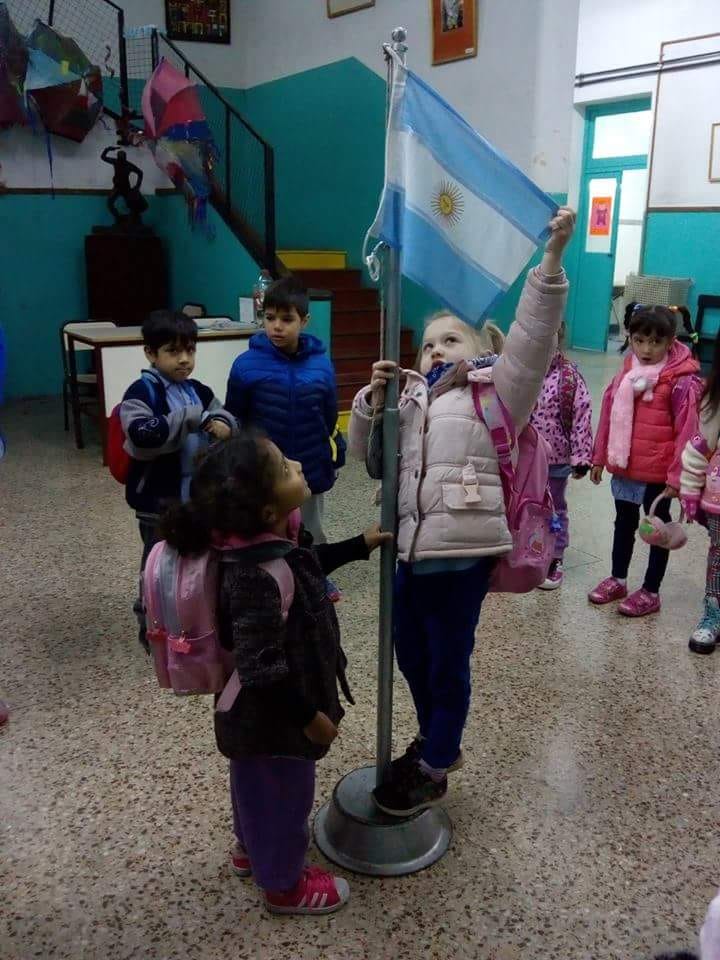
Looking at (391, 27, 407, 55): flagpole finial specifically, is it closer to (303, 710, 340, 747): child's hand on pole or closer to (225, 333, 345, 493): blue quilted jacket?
(303, 710, 340, 747): child's hand on pole

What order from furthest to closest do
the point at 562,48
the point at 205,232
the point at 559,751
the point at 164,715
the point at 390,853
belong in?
the point at 205,232
the point at 562,48
the point at 164,715
the point at 559,751
the point at 390,853

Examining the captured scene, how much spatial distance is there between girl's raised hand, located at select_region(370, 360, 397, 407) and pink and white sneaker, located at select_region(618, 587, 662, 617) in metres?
1.80

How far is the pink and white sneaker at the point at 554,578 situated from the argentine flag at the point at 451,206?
197cm

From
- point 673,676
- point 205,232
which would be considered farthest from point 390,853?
point 205,232

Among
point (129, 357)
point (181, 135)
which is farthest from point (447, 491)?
point (181, 135)

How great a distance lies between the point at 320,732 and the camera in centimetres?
142

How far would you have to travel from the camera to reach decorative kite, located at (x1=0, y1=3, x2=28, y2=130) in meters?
6.45

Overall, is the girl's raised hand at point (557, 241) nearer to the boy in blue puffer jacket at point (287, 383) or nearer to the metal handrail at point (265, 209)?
the boy in blue puffer jacket at point (287, 383)

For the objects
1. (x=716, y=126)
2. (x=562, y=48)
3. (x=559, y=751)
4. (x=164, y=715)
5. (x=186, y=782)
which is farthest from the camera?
(x=716, y=126)

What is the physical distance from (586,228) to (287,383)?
8.19 meters

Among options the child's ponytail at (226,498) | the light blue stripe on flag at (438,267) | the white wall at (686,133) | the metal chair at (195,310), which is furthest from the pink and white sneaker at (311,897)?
the white wall at (686,133)

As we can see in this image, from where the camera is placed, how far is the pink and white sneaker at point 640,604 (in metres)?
3.06

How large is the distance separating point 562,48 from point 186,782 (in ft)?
16.8

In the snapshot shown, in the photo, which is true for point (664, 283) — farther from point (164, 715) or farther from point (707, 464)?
point (164, 715)
